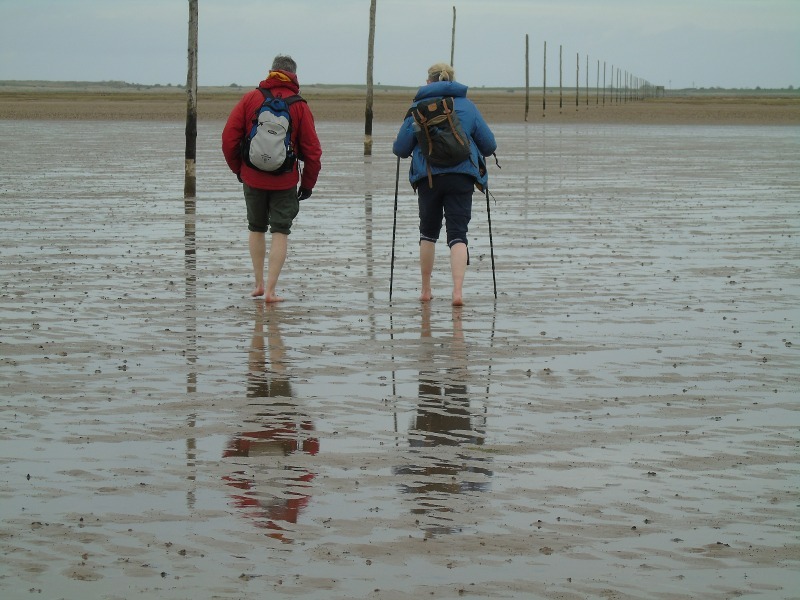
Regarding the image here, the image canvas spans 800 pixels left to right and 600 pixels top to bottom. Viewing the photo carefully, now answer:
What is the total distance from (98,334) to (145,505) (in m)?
4.35

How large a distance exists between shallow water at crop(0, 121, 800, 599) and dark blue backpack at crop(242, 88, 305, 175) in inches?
45.4

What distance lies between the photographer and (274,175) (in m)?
11.7

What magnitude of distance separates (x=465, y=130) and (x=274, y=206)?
170 cm

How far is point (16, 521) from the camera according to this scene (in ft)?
18.4

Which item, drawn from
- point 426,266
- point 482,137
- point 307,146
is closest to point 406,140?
point 482,137

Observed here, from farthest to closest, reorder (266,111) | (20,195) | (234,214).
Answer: (20,195)
(234,214)
(266,111)

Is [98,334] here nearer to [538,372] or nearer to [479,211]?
[538,372]

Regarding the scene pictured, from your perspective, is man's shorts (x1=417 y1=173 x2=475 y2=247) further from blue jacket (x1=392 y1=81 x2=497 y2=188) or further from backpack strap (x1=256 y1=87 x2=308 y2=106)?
backpack strap (x1=256 y1=87 x2=308 y2=106)

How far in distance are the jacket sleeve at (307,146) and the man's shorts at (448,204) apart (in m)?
0.87

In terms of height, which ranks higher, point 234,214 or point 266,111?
point 266,111

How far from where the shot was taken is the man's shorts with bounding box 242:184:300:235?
11.8 meters

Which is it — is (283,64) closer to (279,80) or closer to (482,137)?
(279,80)

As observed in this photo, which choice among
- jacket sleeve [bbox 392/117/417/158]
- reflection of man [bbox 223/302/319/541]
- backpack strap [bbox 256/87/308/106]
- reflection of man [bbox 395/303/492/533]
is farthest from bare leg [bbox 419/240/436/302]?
reflection of man [bbox 223/302/319/541]

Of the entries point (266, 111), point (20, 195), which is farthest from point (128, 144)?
Answer: point (266, 111)
